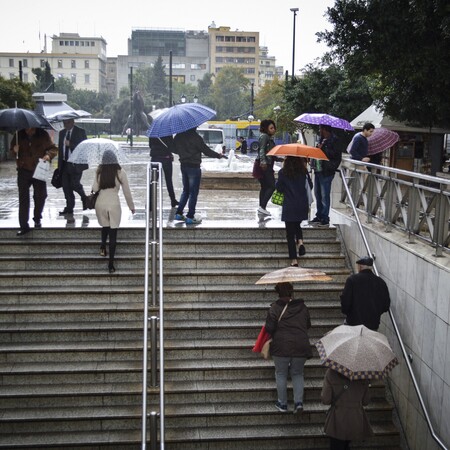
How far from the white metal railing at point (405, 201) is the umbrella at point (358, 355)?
162cm

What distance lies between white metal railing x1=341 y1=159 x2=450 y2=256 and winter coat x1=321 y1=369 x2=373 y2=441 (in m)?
1.83

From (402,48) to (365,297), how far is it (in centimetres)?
471

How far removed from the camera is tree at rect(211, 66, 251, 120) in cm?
10675

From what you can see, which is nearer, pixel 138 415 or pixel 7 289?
pixel 138 415

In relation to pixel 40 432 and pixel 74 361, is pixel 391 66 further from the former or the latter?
pixel 40 432

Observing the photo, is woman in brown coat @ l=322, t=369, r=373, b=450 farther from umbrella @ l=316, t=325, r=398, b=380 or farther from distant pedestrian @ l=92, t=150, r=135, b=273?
distant pedestrian @ l=92, t=150, r=135, b=273

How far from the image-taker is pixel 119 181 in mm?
9875

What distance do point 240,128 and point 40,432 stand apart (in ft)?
182

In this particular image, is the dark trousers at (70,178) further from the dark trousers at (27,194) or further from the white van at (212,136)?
the white van at (212,136)

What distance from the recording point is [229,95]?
107 m

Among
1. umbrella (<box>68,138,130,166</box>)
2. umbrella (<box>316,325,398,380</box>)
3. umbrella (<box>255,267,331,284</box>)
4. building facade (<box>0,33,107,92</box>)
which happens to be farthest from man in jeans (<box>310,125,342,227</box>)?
building facade (<box>0,33,107,92</box>)

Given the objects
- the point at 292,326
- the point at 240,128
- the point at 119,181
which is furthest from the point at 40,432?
the point at 240,128

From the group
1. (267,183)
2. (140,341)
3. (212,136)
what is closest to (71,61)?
(212,136)

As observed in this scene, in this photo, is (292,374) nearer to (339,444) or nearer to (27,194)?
(339,444)
